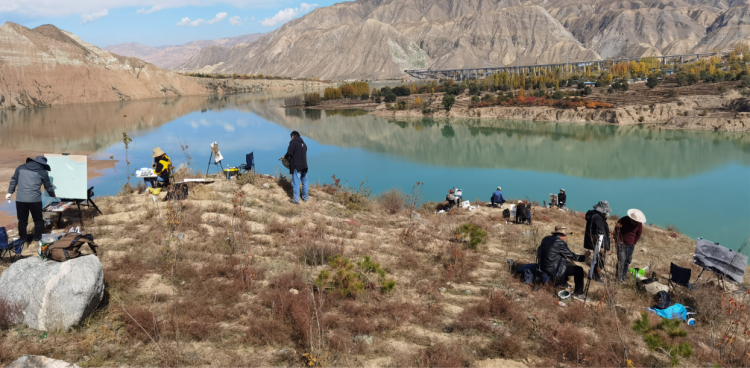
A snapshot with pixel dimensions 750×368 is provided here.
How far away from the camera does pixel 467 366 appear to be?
463 centimetres

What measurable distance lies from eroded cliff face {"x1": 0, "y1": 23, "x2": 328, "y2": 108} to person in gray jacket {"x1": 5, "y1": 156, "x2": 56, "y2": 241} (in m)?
71.8

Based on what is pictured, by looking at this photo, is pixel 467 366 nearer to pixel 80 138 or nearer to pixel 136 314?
pixel 136 314

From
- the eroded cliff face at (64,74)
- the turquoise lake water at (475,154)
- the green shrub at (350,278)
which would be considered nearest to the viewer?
the green shrub at (350,278)

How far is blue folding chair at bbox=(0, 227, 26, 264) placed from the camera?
6.36 meters

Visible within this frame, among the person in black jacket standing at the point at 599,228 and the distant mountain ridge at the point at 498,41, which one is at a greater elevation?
the distant mountain ridge at the point at 498,41

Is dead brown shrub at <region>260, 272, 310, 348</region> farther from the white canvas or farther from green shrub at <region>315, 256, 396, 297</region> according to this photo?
the white canvas

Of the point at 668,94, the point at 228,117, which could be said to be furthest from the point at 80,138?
the point at 668,94

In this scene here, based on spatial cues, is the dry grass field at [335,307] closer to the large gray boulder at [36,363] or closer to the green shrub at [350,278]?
the green shrub at [350,278]

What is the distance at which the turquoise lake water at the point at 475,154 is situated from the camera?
21141 mm

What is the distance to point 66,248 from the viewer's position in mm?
5785

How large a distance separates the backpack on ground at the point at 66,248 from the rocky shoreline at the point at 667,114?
48870 millimetres

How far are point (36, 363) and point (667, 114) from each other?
53.3 m

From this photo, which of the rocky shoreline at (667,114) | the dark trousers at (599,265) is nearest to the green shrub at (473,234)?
the dark trousers at (599,265)

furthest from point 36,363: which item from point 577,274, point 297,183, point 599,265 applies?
point 599,265
